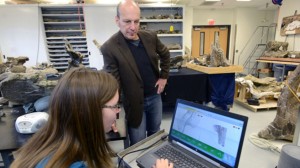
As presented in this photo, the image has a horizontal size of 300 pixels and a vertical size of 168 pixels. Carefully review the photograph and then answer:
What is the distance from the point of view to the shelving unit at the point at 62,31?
14.4 ft

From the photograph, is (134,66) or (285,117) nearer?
(134,66)

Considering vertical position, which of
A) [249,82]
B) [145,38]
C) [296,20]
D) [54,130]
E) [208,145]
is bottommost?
[249,82]

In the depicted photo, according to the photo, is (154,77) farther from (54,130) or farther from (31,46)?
(31,46)

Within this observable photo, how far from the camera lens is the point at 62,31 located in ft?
14.5

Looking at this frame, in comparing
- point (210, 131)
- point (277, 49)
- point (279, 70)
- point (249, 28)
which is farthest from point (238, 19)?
point (210, 131)

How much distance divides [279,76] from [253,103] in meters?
2.68

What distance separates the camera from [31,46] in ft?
14.2

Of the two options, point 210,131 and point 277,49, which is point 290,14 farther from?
point 210,131

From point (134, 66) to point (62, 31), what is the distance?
3913 millimetres

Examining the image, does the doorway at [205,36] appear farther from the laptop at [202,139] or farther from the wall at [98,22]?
the laptop at [202,139]

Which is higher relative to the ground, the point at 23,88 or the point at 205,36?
the point at 205,36

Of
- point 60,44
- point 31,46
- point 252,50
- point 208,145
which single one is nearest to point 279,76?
point 252,50

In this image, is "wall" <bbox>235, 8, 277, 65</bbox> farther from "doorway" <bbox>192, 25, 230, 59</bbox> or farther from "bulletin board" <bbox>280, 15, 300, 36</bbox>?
"bulletin board" <bbox>280, 15, 300, 36</bbox>

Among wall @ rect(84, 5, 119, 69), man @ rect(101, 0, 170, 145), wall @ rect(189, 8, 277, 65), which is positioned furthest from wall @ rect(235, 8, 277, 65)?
man @ rect(101, 0, 170, 145)
